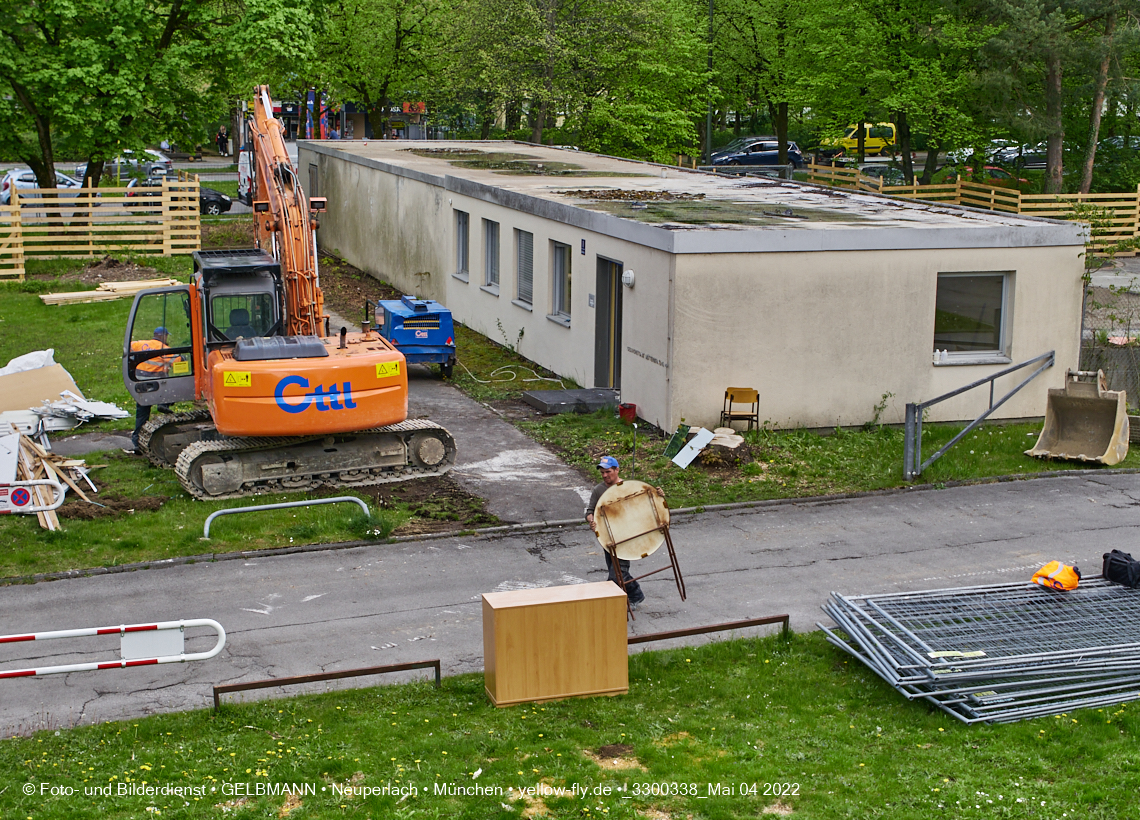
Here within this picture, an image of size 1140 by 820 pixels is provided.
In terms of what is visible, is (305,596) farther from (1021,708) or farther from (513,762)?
(1021,708)

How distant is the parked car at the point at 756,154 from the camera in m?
55.0

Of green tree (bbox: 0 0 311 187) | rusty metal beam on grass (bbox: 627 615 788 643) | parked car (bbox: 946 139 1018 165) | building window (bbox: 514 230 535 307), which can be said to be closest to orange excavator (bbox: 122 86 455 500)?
rusty metal beam on grass (bbox: 627 615 788 643)

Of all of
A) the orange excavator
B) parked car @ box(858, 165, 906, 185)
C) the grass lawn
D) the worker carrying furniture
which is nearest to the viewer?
the grass lawn

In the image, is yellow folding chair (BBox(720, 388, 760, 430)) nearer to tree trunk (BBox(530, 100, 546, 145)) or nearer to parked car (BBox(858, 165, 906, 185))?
tree trunk (BBox(530, 100, 546, 145))

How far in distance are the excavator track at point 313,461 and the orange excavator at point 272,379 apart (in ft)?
0.04

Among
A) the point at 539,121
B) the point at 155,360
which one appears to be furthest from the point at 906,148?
the point at 155,360

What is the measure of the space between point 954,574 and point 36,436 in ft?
38.0

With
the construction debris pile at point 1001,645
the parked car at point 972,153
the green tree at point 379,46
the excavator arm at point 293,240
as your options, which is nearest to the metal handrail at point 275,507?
the excavator arm at point 293,240

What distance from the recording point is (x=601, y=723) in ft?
30.8

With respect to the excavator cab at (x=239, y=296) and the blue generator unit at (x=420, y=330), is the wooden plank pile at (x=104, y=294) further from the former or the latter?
the excavator cab at (x=239, y=296)

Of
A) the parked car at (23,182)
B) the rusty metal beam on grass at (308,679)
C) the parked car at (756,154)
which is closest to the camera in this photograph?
the rusty metal beam on grass at (308,679)

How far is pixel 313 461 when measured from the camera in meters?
15.7

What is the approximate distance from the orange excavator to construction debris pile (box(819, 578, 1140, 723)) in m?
6.71

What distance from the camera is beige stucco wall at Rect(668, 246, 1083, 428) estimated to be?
1748 cm
